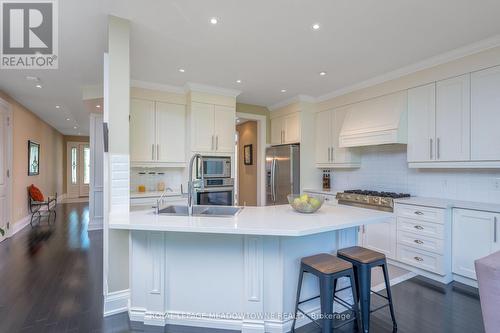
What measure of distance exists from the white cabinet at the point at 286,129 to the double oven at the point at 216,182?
1361mm

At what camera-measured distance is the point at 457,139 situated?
2.97 meters

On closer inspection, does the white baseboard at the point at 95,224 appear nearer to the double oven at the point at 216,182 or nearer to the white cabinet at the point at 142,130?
the white cabinet at the point at 142,130

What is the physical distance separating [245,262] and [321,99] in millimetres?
3763

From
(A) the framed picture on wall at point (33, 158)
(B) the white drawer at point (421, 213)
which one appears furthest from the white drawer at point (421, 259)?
(A) the framed picture on wall at point (33, 158)

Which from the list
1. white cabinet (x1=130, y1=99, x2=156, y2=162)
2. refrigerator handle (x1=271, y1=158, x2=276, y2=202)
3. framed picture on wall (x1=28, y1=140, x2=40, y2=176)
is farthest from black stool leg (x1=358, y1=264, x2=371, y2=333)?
framed picture on wall (x1=28, y1=140, x2=40, y2=176)

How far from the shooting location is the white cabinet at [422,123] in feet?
10.5

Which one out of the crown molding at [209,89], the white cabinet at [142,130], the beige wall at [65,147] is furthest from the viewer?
the beige wall at [65,147]

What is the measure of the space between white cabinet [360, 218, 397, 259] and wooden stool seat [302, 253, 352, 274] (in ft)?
6.22

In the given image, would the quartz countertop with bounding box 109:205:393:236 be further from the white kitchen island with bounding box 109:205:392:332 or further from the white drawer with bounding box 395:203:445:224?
the white drawer with bounding box 395:203:445:224

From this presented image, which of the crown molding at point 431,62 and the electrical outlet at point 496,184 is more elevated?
the crown molding at point 431,62

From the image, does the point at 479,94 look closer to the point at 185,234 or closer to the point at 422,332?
the point at 422,332

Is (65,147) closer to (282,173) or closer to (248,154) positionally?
(248,154)

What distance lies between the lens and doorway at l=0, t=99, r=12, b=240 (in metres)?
4.51

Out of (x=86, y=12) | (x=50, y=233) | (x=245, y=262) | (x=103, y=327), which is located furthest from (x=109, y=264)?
(x=50, y=233)
